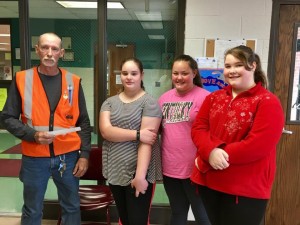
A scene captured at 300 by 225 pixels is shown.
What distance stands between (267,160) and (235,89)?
14.6 inches

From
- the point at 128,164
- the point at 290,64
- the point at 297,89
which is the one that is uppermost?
the point at 290,64

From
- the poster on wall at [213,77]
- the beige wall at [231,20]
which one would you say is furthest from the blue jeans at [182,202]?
the beige wall at [231,20]

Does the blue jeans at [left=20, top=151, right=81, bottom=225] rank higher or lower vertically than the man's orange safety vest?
lower

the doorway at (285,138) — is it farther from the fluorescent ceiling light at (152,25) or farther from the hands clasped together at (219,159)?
the hands clasped together at (219,159)

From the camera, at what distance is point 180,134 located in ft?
5.68

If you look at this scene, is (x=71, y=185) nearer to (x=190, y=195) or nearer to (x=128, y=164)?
(x=128, y=164)

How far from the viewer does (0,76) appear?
616cm

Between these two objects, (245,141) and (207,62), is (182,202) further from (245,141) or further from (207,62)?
(207,62)

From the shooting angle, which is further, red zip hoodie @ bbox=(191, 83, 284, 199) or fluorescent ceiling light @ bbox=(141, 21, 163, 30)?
fluorescent ceiling light @ bbox=(141, 21, 163, 30)

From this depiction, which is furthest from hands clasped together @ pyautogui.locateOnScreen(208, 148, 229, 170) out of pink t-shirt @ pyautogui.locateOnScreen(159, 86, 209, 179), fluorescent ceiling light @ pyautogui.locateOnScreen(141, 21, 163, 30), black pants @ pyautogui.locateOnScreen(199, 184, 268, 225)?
fluorescent ceiling light @ pyautogui.locateOnScreen(141, 21, 163, 30)

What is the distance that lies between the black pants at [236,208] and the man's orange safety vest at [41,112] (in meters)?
0.96

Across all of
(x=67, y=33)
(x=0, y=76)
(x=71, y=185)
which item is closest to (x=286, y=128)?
(x=71, y=185)

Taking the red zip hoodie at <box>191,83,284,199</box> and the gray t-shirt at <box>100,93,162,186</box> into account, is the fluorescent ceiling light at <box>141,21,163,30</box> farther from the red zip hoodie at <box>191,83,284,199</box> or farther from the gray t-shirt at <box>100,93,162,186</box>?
the red zip hoodie at <box>191,83,284,199</box>

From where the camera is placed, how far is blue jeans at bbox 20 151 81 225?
1749 millimetres
